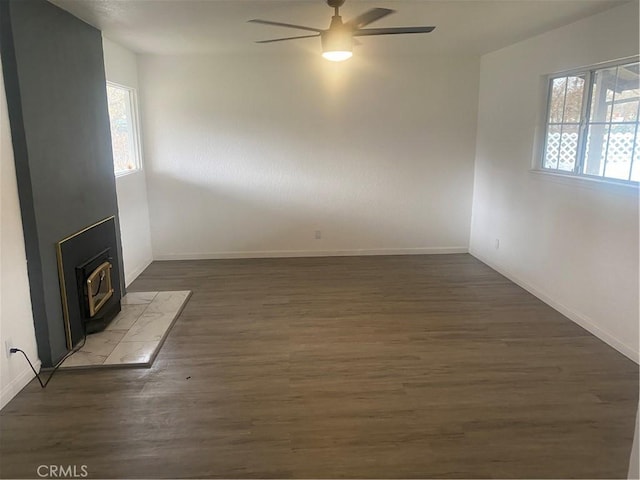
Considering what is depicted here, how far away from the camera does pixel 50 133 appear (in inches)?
119

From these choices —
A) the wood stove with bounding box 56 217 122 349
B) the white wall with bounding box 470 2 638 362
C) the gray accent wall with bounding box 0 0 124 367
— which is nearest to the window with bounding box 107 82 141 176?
the gray accent wall with bounding box 0 0 124 367

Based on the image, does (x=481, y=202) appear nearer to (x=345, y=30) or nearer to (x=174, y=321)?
A: (x=345, y=30)

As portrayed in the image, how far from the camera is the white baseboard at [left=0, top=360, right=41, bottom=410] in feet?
8.69

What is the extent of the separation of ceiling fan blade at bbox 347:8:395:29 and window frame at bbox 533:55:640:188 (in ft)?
5.88

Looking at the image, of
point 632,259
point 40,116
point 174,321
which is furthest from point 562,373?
point 40,116

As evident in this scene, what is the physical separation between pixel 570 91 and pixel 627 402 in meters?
2.59

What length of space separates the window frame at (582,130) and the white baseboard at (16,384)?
4170 mm

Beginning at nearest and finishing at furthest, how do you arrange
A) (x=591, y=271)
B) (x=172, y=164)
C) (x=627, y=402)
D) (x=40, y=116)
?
(x=627, y=402)
(x=40, y=116)
(x=591, y=271)
(x=172, y=164)

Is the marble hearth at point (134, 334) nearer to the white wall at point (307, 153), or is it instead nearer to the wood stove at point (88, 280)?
the wood stove at point (88, 280)

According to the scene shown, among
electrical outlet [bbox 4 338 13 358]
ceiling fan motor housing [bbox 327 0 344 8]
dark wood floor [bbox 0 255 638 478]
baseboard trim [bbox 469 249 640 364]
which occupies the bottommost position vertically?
dark wood floor [bbox 0 255 638 478]

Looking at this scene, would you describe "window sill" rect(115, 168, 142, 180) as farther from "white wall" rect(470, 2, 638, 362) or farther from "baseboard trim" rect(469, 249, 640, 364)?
"baseboard trim" rect(469, 249, 640, 364)

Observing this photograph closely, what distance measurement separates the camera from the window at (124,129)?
473 cm

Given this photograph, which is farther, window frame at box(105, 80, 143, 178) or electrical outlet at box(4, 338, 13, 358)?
window frame at box(105, 80, 143, 178)

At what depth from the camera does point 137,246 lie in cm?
515
